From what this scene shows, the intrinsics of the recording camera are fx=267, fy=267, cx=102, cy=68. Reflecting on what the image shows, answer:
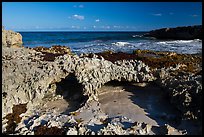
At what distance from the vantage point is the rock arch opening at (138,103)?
8.94 m

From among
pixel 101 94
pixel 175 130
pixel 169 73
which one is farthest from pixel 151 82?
pixel 175 130

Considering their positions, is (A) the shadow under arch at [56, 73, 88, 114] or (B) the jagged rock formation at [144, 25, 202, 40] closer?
(A) the shadow under arch at [56, 73, 88, 114]

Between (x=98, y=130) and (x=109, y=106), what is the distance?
7.23 ft

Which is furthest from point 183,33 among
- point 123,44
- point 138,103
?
point 138,103

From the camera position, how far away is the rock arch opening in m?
8.94

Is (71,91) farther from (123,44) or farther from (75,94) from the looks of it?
(123,44)

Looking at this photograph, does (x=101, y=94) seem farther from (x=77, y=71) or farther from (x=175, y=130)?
(x=175, y=130)

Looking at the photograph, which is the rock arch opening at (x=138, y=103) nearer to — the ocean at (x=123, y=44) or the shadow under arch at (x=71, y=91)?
the shadow under arch at (x=71, y=91)

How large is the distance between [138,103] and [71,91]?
289 cm

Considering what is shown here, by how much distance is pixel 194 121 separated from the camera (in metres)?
8.44

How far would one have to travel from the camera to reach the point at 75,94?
10930mm

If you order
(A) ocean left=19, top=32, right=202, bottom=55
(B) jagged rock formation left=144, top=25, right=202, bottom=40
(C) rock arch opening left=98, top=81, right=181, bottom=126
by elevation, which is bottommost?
(C) rock arch opening left=98, top=81, right=181, bottom=126

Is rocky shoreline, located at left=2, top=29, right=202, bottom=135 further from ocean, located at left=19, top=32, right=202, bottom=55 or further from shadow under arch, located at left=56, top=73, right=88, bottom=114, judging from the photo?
ocean, located at left=19, top=32, right=202, bottom=55

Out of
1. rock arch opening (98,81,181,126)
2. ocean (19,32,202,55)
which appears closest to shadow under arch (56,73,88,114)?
rock arch opening (98,81,181,126)
